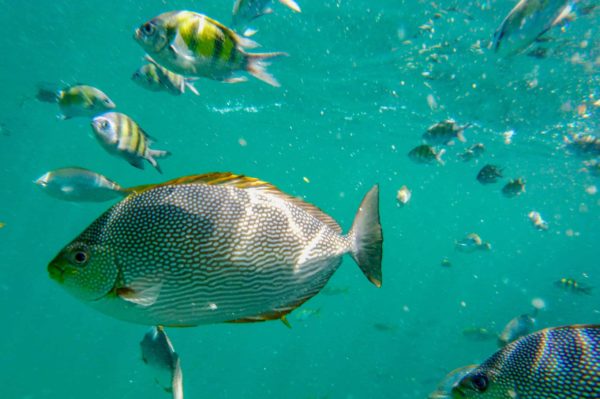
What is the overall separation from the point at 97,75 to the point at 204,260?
93.9ft

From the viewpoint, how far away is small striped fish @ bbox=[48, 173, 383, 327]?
1436mm

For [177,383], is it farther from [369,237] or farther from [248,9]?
[248,9]

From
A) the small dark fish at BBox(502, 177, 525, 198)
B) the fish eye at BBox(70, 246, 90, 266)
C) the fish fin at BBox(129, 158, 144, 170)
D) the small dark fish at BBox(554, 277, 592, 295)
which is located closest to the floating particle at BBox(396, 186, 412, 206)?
the small dark fish at BBox(502, 177, 525, 198)

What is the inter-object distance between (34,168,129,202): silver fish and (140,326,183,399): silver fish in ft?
4.23

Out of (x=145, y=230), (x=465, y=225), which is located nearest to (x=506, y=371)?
(x=145, y=230)

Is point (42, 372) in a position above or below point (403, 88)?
below

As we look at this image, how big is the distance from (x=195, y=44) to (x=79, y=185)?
175cm

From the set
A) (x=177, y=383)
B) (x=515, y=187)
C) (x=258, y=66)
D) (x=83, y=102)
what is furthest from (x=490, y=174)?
(x=177, y=383)

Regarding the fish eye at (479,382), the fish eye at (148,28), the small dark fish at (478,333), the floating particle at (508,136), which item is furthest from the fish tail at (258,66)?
the floating particle at (508,136)

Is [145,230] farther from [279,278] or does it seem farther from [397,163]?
[397,163]

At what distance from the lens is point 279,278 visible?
159cm

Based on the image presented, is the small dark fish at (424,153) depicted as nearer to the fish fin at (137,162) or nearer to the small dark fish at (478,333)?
the fish fin at (137,162)

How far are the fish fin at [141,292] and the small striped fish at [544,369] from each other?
1.40m

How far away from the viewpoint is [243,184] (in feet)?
5.81
